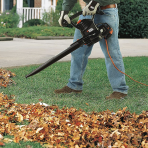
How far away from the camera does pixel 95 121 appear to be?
2.84 m

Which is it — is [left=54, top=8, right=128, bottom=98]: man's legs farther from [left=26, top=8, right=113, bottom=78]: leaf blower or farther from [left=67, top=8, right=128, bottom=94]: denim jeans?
[left=26, top=8, right=113, bottom=78]: leaf blower

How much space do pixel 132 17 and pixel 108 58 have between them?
11475 millimetres

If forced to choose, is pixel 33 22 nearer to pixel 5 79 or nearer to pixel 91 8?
pixel 5 79

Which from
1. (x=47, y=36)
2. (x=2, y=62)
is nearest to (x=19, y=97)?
(x=2, y=62)

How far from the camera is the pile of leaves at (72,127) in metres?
2.47

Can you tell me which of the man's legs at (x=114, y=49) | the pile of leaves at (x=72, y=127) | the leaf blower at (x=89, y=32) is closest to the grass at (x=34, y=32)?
the man's legs at (x=114, y=49)

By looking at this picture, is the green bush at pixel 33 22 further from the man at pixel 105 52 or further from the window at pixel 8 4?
the man at pixel 105 52

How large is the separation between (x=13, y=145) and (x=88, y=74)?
3.29 m

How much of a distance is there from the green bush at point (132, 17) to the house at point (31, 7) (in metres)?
4.03

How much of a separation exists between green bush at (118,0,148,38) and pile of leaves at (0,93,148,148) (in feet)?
39.7

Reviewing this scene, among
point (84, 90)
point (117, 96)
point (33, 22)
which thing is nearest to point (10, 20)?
point (33, 22)

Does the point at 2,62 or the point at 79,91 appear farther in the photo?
the point at 2,62

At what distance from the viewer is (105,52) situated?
155 inches

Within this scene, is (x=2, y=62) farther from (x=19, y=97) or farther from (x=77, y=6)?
(x=77, y=6)
